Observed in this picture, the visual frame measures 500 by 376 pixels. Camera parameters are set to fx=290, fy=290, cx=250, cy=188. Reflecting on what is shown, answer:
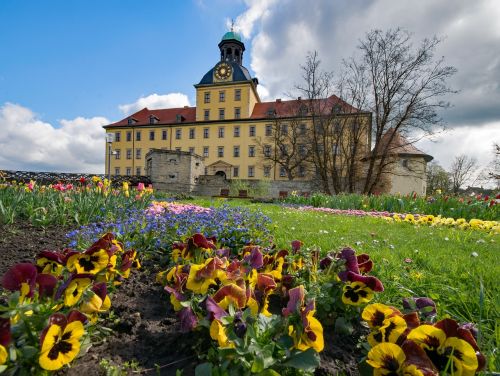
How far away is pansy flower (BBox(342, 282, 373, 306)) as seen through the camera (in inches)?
56.1

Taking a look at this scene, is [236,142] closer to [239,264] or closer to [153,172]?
[153,172]

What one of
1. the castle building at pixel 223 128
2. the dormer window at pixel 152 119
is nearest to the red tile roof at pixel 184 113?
the castle building at pixel 223 128

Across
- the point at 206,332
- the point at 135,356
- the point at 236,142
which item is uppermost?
the point at 236,142

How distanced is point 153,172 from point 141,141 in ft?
91.9

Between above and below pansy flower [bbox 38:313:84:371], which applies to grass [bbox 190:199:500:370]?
below

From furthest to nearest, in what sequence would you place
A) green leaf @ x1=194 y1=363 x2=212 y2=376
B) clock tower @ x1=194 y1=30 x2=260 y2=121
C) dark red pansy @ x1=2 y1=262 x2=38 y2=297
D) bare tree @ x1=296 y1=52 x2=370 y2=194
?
clock tower @ x1=194 y1=30 x2=260 y2=121 → bare tree @ x1=296 y1=52 x2=370 y2=194 → dark red pansy @ x1=2 y1=262 x2=38 y2=297 → green leaf @ x1=194 y1=363 x2=212 y2=376

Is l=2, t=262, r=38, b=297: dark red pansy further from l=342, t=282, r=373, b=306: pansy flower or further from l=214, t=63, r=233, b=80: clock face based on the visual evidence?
l=214, t=63, r=233, b=80: clock face

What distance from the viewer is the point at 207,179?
26203mm

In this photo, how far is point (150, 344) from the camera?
54.7 inches

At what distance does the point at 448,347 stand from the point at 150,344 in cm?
122

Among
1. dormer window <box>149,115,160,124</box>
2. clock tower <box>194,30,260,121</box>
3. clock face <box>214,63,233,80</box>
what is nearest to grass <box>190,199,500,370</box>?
clock tower <box>194,30,260,121</box>

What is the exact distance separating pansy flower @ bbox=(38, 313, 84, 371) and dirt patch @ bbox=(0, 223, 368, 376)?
0.80ft

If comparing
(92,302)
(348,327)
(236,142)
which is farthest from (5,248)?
(236,142)

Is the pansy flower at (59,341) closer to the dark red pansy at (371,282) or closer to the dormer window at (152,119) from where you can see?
the dark red pansy at (371,282)
